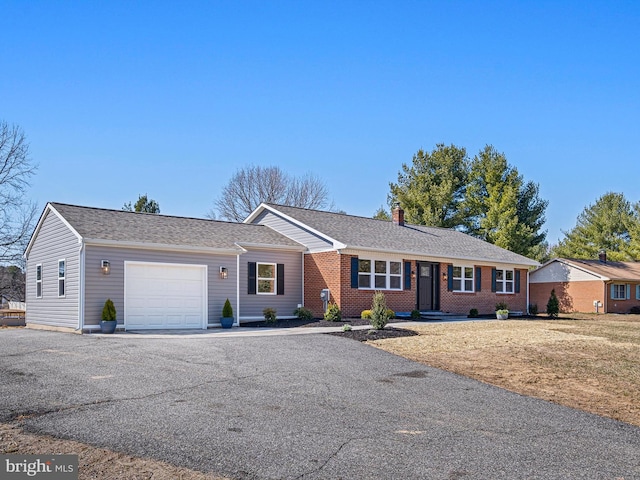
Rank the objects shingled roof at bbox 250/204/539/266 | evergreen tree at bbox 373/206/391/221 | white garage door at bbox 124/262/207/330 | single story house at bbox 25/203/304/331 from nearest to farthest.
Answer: single story house at bbox 25/203/304/331, white garage door at bbox 124/262/207/330, shingled roof at bbox 250/204/539/266, evergreen tree at bbox 373/206/391/221

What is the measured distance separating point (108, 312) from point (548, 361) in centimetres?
1261

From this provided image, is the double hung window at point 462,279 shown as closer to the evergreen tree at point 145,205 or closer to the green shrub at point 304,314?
the green shrub at point 304,314

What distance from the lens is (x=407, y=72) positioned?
1841 centimetres

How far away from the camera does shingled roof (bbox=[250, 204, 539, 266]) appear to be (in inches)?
965

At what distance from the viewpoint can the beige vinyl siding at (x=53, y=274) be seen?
60.5 ft

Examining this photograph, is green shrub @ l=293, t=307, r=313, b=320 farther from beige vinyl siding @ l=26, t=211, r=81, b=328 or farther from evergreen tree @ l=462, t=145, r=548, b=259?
evergreen tree @ l=462, t=145, r=548, b=259

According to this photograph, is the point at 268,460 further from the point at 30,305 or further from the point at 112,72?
the point at 30,305

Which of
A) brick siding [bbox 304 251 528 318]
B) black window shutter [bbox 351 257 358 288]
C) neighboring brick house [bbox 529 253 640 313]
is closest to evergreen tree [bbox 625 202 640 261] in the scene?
neighboring brick house [bbox 529 253 640 313]

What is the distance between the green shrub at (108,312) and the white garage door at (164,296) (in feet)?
2.54

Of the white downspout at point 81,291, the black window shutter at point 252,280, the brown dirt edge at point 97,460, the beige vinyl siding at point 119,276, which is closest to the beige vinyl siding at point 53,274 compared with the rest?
the white downspout at point 81,291

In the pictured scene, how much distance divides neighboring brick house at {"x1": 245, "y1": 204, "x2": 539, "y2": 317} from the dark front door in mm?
46

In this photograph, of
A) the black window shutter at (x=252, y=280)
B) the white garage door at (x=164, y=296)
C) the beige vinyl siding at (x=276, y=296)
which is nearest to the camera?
the white garage door at (x=164, y=296)

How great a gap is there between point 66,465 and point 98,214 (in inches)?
666

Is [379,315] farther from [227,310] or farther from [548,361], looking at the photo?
[227,310]
